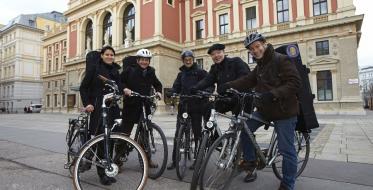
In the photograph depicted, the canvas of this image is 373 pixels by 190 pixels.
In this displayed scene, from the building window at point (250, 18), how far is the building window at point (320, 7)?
230 inches

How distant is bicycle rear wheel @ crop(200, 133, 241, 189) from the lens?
3.08 meters

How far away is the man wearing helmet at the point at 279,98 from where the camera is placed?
123 inches

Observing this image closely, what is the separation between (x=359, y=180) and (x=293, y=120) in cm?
157

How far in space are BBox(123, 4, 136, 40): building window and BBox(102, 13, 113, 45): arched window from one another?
7.95 ft

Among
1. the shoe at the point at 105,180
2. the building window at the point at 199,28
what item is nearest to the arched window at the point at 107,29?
the building window at the point at 199,28

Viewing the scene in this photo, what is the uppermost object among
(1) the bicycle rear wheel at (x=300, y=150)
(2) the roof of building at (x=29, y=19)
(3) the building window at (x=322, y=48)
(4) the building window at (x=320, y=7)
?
(2) the roof of building at (x=29, y=19)

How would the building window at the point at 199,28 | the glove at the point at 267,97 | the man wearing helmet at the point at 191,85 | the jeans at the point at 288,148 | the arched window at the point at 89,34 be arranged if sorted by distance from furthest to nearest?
the arched window at the point at 89,34 < the building window at the point at 199,28 < the man wearing helmet at the point at 191,85 < the jeans at the point at 288,148 < the glove at the point at 267,97

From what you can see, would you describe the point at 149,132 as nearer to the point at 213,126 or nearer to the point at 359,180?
the point at 213,126

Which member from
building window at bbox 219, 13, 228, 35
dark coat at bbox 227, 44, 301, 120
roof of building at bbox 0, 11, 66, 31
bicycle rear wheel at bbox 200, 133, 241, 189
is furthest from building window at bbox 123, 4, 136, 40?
roof of building at bbox 0, 11, 66, 31

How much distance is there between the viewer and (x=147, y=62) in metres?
4.74

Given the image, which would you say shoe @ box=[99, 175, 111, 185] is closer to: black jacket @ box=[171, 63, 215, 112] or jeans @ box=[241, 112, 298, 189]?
black jacket @ box=[171, 63, 215, 112]

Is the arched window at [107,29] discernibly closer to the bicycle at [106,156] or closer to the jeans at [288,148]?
the bicycle at [106,156]

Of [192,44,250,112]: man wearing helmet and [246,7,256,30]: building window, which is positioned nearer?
[192,44,250,112]: man wearing helmet

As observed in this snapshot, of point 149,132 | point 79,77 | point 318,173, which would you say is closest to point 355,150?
point 318,173
